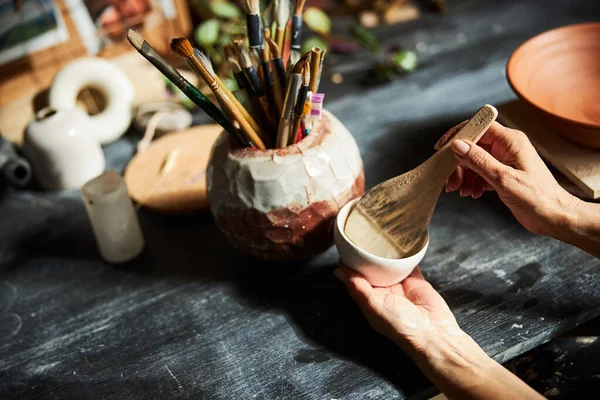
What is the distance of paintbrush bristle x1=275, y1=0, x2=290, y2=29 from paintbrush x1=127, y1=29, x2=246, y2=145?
166 mm

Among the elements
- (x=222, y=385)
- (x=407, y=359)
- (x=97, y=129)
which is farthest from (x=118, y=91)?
(x=407, y=359)

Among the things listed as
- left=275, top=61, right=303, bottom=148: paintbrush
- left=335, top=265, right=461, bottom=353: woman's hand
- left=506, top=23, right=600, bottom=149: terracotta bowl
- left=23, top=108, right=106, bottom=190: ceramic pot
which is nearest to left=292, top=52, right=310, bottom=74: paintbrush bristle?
left=275, top=61, right=303, bottom=148: paintbrush

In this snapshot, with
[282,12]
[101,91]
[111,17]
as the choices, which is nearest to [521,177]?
[282,12]

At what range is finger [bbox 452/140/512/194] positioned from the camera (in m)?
0.72

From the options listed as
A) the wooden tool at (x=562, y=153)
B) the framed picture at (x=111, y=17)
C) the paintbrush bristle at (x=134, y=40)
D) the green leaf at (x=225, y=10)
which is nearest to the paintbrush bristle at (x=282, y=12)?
the paintbrush bristle at (x=134, y=40)

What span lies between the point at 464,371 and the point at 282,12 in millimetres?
572

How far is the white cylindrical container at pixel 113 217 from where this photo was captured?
0.93 m

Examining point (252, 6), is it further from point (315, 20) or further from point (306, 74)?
point (315, 20)

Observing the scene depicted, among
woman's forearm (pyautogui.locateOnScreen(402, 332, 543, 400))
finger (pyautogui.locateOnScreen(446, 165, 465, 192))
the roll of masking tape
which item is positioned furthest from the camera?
the roll of masking tape

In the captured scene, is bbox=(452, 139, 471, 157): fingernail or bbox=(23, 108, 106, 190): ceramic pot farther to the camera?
bbox=(23, 108, 106, 190): ceramic pot

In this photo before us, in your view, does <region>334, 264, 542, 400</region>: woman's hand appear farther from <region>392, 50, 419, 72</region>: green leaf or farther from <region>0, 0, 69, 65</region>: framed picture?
<region>0, 0, 69, 65</region>: framed picture

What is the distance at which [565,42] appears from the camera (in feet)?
3.46

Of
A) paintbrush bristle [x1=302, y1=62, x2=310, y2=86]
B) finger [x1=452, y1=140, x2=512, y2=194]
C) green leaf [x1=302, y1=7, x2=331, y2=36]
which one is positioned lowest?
finger [x1=452, y1=140, x2=512, y2=194]

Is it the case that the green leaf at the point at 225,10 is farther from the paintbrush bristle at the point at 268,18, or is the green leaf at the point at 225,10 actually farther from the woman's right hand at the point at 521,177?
the woman's right hand at the point at 521,177
